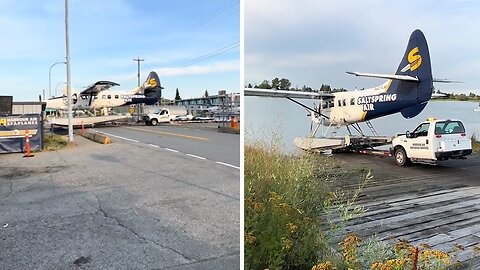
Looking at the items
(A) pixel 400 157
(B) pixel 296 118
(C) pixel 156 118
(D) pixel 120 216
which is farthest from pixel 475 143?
(C) pixel 156 118

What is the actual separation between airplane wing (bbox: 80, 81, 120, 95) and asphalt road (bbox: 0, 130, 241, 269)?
10.9 m

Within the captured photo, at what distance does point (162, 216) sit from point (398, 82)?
227 cm

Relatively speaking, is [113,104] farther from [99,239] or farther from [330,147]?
[330,147]

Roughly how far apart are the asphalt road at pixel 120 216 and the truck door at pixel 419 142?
46.4 inches

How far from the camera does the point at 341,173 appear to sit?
134 cm

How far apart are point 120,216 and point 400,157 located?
235cm

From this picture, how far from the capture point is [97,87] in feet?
54.0

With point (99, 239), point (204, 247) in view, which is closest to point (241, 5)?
point (204, 247)

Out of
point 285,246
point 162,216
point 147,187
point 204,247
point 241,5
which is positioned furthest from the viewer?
point 147,187

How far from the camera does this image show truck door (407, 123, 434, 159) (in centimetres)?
131

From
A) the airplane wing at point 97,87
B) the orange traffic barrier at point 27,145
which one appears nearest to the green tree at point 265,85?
the orange traffic barrier at point 27,145

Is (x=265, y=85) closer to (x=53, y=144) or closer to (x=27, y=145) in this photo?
(x=27, y=145)

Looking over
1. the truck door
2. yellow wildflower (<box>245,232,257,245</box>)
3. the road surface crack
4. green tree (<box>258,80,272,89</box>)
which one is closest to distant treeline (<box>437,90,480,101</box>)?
the truck door

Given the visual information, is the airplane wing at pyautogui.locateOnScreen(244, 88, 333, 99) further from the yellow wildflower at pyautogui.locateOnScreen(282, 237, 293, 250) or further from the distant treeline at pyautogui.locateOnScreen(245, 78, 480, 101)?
the yellow wildflower at pyautogui.locateOnScreen(282, 237, 293, 250)
